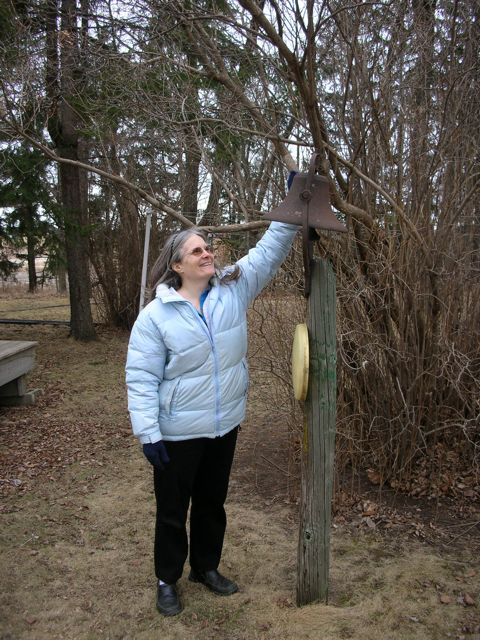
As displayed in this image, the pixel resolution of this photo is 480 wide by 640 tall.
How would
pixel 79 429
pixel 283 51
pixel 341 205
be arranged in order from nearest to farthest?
pixel 283 51 < pixel 341 205 < pixel 79 429

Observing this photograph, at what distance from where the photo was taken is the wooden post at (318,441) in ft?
8.21

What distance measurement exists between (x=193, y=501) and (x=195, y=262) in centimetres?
119

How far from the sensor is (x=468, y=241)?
12.1 ft

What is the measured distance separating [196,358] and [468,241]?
7.18ft

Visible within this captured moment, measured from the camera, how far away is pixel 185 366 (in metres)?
2.48

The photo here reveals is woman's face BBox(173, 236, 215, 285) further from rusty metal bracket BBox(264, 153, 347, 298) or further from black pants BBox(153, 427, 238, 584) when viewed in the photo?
black pants BBox(153, 427, 238, 584)

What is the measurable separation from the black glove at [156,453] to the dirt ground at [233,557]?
83 cm

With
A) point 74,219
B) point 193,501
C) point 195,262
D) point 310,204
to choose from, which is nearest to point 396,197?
point 310,204

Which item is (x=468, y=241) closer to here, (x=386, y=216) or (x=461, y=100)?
(x=386, y=216)

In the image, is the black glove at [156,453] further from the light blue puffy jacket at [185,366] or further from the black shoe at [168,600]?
the black shoe at [168,600]

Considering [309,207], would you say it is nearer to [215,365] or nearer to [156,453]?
[215,365]

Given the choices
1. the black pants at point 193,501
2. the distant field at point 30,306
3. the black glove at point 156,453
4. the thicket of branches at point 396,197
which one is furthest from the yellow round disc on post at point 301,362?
the distant field at point 30,306

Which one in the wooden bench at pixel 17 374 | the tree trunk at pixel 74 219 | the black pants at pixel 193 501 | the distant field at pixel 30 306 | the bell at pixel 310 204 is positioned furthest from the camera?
the distant field at pixel 30 306

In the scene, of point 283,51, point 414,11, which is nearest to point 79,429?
point 283,51
